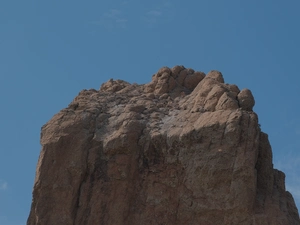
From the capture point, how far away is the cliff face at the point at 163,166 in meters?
29.8

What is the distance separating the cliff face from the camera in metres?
29.8

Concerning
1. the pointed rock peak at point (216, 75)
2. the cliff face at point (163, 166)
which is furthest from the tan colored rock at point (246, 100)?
the pointed rock peak at point (216, 75)

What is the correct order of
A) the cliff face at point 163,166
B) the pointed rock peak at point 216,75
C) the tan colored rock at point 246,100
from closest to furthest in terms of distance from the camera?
1. the cliff face at point 163,166
2. the tan colored rock at point 246,100
3. the pointed rock peak at point 216,75

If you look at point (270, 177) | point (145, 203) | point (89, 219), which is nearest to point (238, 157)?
point (270, 177)

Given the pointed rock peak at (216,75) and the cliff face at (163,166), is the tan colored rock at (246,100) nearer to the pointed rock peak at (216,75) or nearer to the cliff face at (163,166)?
the cliff face at (163,166)

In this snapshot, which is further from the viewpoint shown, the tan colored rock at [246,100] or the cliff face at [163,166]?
the tan colored rock at [246,100]

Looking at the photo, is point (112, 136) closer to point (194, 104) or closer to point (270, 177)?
point (194, 104)

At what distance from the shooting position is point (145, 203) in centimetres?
3109

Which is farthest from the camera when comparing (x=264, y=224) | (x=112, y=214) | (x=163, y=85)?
(x=163, y=85)

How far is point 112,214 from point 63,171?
8.63ft

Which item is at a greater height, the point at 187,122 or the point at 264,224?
the point at 187,122

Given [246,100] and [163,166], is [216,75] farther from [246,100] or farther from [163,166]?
[163,166]

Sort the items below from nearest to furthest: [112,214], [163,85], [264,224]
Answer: [264,224] → [112,214] → [163,85]

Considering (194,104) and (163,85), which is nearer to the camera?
(194,104)
